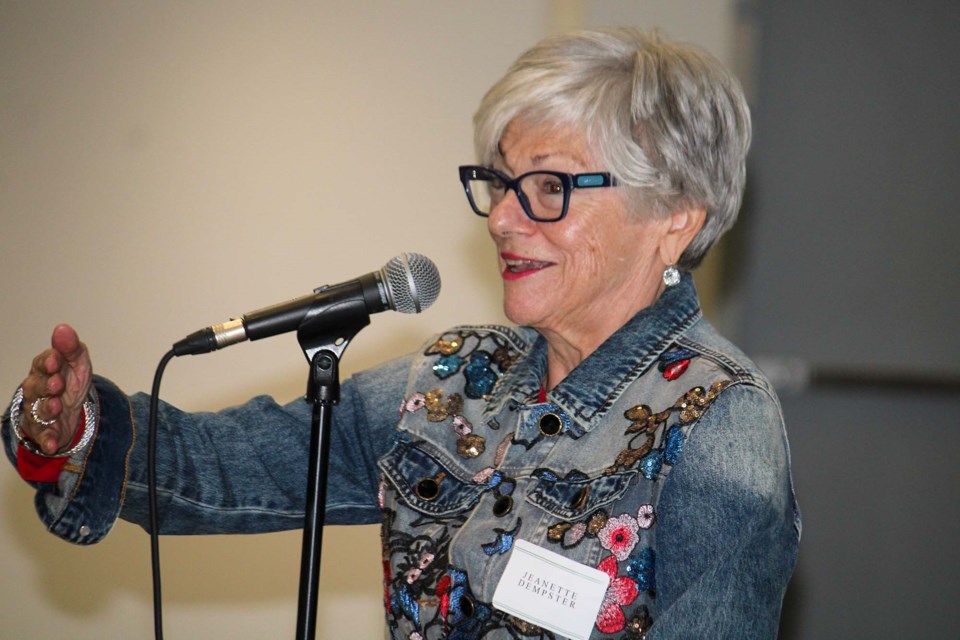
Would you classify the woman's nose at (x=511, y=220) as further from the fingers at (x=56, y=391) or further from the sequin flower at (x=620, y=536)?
the fingers at (x=56, y=391)

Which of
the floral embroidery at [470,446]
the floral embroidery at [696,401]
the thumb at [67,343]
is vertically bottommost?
the floral embroidery at [470,446]

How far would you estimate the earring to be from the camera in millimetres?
1672

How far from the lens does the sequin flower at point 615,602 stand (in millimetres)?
1372

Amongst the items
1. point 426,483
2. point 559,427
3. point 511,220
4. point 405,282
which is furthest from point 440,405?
point 405,282

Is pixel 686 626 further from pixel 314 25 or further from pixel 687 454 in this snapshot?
pixel 314 25

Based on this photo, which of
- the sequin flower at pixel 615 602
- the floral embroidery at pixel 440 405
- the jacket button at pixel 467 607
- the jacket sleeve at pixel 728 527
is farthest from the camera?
the floral embroidery at pixel 440 405

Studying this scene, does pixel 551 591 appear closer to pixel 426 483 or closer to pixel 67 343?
pixel 426 483

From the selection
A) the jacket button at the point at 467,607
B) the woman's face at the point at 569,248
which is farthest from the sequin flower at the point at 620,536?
the woman's face at the point at 569,248

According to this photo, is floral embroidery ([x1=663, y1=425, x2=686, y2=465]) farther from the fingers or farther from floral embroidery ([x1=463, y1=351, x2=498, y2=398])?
the fingers

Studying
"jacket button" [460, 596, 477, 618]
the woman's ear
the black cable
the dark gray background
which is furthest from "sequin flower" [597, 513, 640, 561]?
the dark gray background

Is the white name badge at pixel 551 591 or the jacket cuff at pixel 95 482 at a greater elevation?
the jacket cuff at pixel 95 482

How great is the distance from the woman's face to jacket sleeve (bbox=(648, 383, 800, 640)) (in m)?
0.32

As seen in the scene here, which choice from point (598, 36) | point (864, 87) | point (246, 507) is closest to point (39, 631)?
point (246, 507)

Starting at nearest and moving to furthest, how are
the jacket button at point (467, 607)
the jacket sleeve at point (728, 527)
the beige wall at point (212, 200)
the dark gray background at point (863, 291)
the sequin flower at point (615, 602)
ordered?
the jacket sleeve at point (728, 527) → the sequin flower at point (615, 602) → the jacket button at point (467, 607) → the dark gray background at point (863, 291) → the beige wall at point (212, 200)
